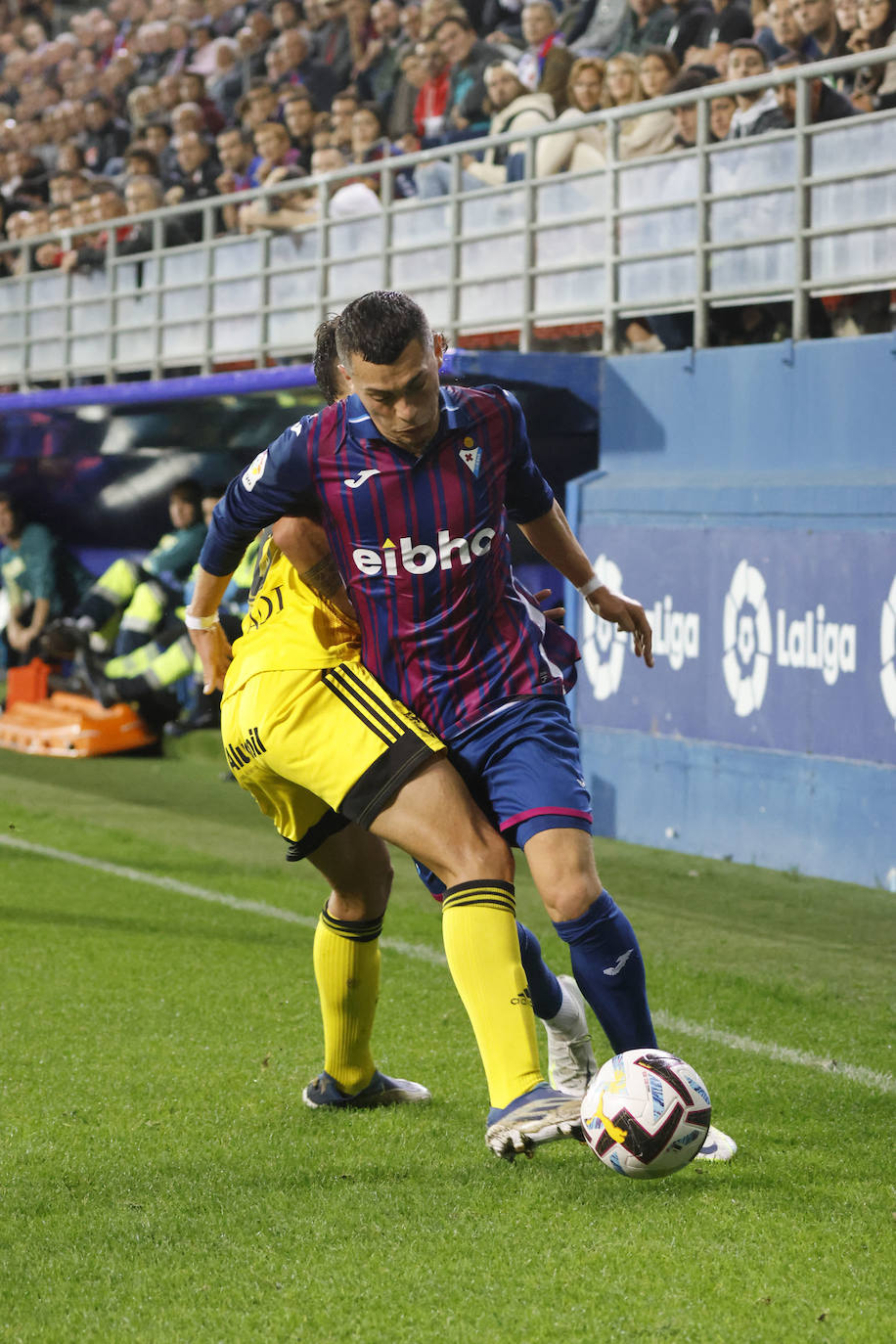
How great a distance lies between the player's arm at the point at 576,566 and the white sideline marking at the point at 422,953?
4.83 ft

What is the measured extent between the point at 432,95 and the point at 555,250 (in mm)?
3767

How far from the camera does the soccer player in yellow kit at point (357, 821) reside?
11.7 ft

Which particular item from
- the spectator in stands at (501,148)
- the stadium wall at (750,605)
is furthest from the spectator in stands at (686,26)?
the stadium wall at (750,605)

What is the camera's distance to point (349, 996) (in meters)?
4.35

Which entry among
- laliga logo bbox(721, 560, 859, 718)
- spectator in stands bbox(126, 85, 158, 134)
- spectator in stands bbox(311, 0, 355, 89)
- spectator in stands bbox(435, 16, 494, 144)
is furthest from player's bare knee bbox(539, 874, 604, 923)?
spectator in stands bbox(126, 85, 158, 134)

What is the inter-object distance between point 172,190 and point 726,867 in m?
10.0

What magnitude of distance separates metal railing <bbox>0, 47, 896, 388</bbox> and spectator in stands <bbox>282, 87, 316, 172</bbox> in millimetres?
1260

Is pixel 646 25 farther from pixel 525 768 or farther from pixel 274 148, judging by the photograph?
pixel 525 768

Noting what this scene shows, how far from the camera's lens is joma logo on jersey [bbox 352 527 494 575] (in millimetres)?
3742

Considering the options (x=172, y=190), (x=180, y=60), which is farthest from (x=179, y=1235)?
(x=180, y=60)

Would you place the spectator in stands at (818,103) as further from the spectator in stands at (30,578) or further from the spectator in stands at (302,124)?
the spectator in stands at (30,578)

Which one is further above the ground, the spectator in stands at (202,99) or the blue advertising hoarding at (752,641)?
the spectator in stands at (202,99)

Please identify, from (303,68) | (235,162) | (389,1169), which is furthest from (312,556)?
(303,68)

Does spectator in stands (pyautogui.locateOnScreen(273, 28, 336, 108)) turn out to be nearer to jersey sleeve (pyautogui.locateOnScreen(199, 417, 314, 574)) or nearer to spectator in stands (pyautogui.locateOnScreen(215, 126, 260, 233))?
spectator in stands (pyautogui.locateOnScreen(215, 126, 260, 233))
